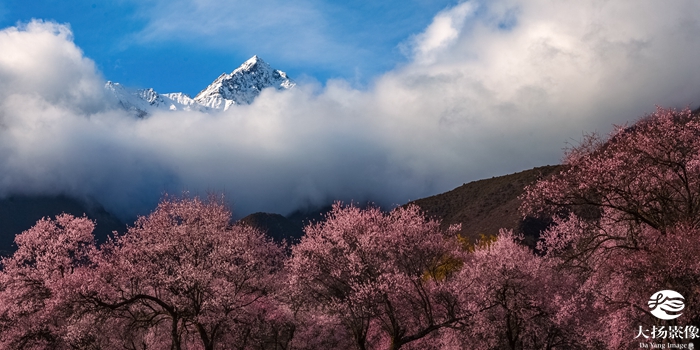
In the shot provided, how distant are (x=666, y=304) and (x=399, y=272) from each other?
16.1m

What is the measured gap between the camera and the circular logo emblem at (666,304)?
977 inches

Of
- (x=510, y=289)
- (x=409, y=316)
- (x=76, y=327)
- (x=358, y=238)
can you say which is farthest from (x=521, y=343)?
(x=76, y=327)

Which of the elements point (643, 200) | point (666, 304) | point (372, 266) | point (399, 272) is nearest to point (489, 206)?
point (399, 272)

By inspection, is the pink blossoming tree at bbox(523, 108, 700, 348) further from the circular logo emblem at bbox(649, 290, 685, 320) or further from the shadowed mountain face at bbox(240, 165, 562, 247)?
the shadowed mountain face at bbox(240, 165, 562, 247)

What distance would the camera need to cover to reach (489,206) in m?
144

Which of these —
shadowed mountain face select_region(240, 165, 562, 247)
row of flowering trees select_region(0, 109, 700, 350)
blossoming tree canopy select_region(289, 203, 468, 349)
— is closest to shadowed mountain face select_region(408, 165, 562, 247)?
shadowed mountain face select_region(240, 165, 562, 247)

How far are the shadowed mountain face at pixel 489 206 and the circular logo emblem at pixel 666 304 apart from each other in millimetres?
91037

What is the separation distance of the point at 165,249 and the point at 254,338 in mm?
16298

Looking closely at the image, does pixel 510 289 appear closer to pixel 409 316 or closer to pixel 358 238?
pixel 409 316

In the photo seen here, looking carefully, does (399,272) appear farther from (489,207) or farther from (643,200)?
(489,207)

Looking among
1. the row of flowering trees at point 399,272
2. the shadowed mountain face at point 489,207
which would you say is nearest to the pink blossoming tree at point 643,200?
the row of flowering trees at point 399,272

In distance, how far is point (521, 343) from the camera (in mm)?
45750

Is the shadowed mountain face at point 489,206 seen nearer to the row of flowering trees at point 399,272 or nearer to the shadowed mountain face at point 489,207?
the shadowed mountain face at point 489,207

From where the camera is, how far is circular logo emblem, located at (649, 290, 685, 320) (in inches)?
977
